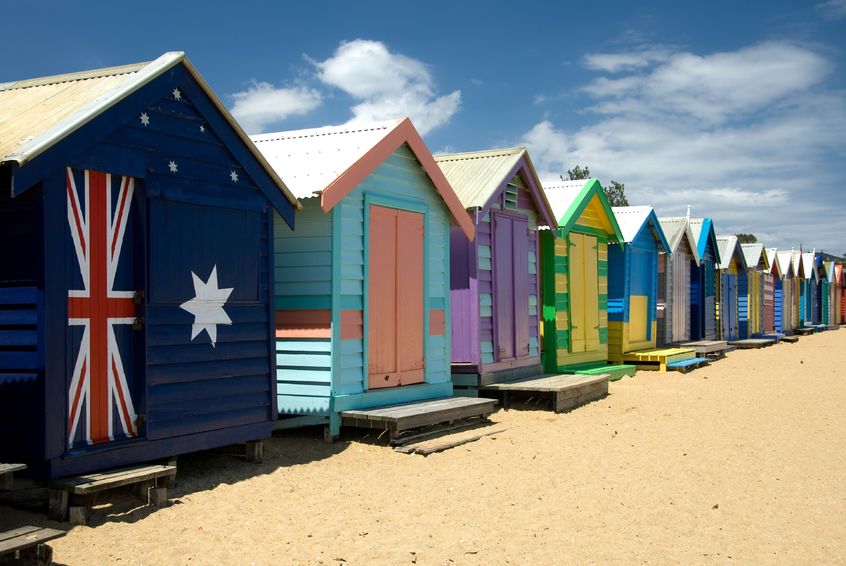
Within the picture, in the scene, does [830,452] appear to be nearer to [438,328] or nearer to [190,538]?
[438,328]

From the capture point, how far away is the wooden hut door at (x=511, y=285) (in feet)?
42.3

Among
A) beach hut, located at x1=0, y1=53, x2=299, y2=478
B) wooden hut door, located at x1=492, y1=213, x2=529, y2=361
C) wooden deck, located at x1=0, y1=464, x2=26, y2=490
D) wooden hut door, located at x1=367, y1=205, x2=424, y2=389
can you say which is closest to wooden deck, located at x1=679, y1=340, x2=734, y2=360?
wooden hut door, located at x1=492, y1=213, x2=529, y2=361

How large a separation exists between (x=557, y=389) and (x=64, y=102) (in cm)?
767

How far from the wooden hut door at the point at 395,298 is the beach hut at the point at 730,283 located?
61.9ft

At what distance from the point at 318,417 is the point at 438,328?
255 cm

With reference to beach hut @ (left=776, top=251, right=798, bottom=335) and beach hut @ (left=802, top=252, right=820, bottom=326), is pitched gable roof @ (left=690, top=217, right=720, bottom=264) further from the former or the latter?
beach hut @ (left=802, top=252, right=820, bottom=326)

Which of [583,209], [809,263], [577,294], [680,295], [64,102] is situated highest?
[809,263]

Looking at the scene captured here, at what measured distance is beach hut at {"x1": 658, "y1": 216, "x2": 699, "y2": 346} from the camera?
21547 millimetres

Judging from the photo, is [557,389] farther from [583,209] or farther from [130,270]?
[130,270]

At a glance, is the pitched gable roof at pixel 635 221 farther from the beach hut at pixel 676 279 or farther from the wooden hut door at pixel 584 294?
the wooden hut door at pixel 584 294

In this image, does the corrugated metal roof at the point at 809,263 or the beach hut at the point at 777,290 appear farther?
the corrugated metal roof at the point at 809,263

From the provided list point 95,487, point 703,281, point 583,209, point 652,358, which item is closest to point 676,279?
point 703,281

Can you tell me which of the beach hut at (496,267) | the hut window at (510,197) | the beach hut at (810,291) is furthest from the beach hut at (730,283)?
the hut window at (510,197)

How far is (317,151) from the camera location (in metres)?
9.88
